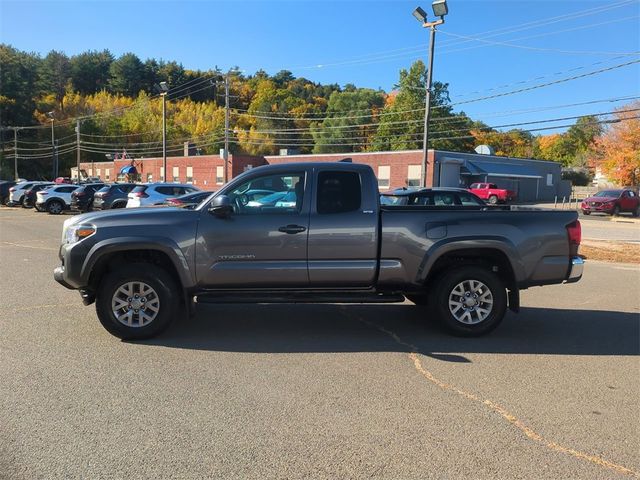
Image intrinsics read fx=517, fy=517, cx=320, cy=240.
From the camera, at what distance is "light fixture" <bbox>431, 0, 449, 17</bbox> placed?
20897 millimetres

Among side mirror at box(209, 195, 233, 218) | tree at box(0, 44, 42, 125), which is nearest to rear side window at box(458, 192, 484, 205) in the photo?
side mirror at box(209, 195, 233, 218)

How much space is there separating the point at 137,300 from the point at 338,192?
2.55 m

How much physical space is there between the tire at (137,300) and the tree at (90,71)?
5190 inches

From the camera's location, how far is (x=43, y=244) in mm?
14289

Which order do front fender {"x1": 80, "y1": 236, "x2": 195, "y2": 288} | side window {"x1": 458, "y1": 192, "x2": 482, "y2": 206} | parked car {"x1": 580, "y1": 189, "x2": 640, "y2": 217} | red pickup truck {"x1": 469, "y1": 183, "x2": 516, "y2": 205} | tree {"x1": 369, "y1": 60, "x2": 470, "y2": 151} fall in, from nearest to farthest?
front fender {"x1": 80, "y1": 236, "x2": 195, "y2": 288}, side window {"x1": 458, "y1": 192, "x2": 482, "y2": 206}, parked car {"x1": 580, "y1": 189, "x2": 640, "y2": 217}, red pickup truck {"x1": 469, "y1": 183, "x2": 516, "y2": 205}, tree {"x1": 369, "y1": 60, "x2": 470, "y2": 151}

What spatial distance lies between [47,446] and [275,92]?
105650 millimetres

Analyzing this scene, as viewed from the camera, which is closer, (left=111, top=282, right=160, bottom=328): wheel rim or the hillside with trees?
(left=111, top=282, right=160, bottom=328): wheel rim

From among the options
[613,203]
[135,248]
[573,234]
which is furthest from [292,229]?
[613,203]

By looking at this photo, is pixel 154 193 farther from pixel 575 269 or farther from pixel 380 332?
pixel 575 269

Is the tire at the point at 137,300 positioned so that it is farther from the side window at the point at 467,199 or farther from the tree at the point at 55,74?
the tree at the point at 55,74

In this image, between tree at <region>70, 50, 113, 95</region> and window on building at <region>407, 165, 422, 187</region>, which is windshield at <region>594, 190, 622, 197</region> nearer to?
window on building at <region>407, 165, 422, 187</region>

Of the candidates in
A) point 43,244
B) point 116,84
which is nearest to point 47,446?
point 43,244

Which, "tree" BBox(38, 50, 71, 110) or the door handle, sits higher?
"tree" BBox(38, 50, 71, 110)

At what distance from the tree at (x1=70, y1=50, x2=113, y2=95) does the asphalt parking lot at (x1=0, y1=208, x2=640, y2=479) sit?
431 ft
